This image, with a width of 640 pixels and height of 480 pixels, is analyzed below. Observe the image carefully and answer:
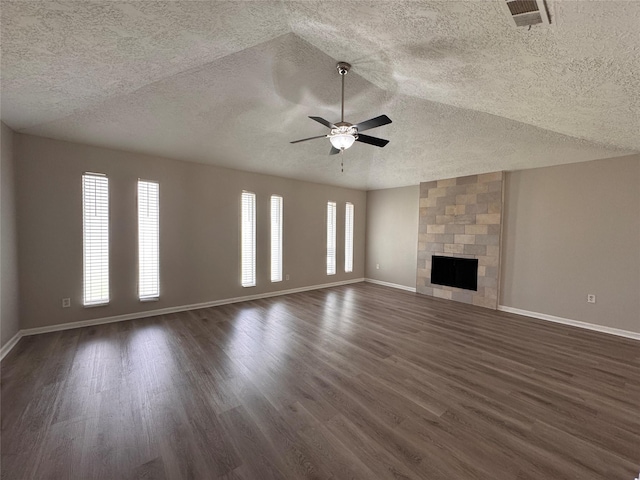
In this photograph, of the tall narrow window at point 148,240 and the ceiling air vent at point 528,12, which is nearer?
the ceiling air vent at point 528,12

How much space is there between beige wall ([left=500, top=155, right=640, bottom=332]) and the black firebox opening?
0.55 metres

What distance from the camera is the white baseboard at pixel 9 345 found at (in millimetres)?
2999

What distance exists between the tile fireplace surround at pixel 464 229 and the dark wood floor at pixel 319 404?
160cm

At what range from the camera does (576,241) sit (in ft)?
14.4

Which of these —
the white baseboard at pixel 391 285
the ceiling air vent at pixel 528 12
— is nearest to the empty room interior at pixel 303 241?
the ceiling air vent at pixel 528 12

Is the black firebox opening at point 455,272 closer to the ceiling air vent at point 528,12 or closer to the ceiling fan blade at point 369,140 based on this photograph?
the ceiling fan blade at point 369,140

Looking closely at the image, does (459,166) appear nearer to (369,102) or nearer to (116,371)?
(369,102)

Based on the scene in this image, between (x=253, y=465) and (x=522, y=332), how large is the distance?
430 centimetres

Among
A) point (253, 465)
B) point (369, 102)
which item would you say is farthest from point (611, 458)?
point (369, 102)

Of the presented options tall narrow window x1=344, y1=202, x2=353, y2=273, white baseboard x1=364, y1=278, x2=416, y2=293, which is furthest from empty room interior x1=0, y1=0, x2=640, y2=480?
tall narrow window x1=344, y1=202, x2=353, y2=273

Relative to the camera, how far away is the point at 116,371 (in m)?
2.74

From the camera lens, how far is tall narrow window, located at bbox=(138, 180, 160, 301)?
442 centimetres

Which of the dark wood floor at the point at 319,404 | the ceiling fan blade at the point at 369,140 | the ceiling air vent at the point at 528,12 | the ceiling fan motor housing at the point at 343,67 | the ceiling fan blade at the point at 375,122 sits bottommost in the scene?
the dark wood floor at the point at 319,404

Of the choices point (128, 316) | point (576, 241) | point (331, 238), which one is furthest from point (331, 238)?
point (576, 241)
